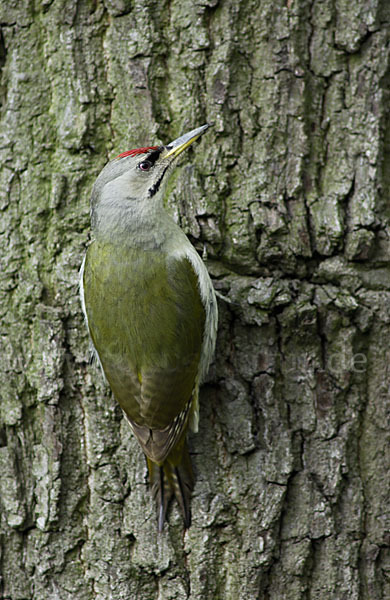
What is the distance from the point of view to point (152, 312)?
2.63 metres

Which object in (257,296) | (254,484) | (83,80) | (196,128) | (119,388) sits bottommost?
(254,484)

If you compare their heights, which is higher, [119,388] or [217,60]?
[217,60]

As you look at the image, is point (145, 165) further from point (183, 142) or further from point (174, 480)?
point (174, 480)

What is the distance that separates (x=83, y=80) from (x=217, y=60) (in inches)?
24.1

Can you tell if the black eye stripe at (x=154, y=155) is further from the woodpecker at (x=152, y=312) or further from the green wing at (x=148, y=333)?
the green wing at (x=148, y=333)

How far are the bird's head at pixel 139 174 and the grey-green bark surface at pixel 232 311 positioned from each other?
10 cm

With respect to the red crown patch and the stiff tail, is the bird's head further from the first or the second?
the stiff tail

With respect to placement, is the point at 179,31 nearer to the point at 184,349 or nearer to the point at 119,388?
the point at 184,349

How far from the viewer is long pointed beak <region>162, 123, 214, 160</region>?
2.58 meters

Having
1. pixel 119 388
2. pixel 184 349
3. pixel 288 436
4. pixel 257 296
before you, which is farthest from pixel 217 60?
pixel 288 436

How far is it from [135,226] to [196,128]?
52 centimetres

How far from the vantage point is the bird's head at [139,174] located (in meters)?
2.61

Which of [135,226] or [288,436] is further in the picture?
[135,226]

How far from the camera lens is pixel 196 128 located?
2701 millimetres
